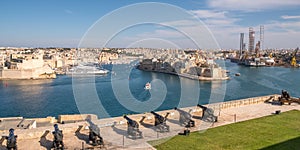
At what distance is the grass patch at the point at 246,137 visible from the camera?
20.6 ft

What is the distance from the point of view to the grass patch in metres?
6.29

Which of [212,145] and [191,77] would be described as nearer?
[212,145]

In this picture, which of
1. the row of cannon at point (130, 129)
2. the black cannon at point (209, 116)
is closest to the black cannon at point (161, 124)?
the row of cannon at point (130, 129)

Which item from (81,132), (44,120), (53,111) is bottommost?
(53,111)

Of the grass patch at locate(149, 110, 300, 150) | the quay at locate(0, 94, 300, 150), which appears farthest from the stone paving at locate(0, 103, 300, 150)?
the grass patch at locate(149, 110, 300, 150)

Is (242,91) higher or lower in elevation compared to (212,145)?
lower

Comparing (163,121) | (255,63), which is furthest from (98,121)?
(255,63)

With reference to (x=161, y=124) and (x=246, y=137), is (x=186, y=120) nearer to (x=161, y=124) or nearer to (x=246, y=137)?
(x=161, y=124)

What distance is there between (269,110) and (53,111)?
17.6 meters

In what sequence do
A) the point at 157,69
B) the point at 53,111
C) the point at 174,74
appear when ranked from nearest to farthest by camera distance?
1. the point at 53,111
2. the point at 174,74
3. the point at 157,69

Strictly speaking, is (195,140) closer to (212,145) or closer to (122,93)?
(212,145)

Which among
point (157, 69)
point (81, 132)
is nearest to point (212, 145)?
point (81, 132)

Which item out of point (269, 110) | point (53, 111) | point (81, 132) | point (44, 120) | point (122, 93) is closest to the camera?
point (81, 132)

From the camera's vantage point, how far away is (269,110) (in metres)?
10.1
